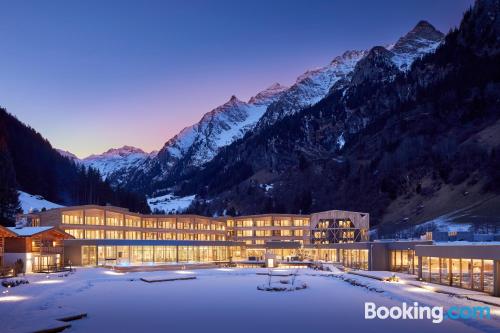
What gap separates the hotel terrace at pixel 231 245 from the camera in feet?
138

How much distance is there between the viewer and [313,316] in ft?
93.9

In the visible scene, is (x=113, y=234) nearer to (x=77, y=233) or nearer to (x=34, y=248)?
(x=77, y=233)

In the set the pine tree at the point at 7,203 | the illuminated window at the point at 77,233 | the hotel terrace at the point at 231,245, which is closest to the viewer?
the hotel terrace at the point at 231,245

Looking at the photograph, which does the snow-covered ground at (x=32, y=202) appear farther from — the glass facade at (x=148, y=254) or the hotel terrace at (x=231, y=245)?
the glass facade at (x=148, y=254)

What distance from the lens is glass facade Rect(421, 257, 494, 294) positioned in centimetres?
3609

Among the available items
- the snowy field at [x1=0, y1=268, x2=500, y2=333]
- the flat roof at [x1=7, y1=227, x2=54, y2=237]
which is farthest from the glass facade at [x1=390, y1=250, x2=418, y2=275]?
the flat roof at [x1=7, y1=227, x2=54, y2=237]

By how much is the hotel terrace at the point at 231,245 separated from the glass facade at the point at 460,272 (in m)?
0.07

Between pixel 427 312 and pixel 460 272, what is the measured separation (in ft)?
43.5

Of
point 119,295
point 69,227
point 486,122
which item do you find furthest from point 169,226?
point 486,122

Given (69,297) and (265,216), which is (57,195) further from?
(69,297)

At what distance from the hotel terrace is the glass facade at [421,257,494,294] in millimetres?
72

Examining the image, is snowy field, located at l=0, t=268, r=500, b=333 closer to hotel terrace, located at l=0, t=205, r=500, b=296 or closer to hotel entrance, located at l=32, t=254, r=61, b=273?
hotel terrace, located at l=0, t=205, r=500, b=296

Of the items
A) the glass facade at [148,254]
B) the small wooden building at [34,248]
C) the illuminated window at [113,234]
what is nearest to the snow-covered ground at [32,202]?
the illuminated window at [113,234]

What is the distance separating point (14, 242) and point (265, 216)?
Result: 6725 cm
